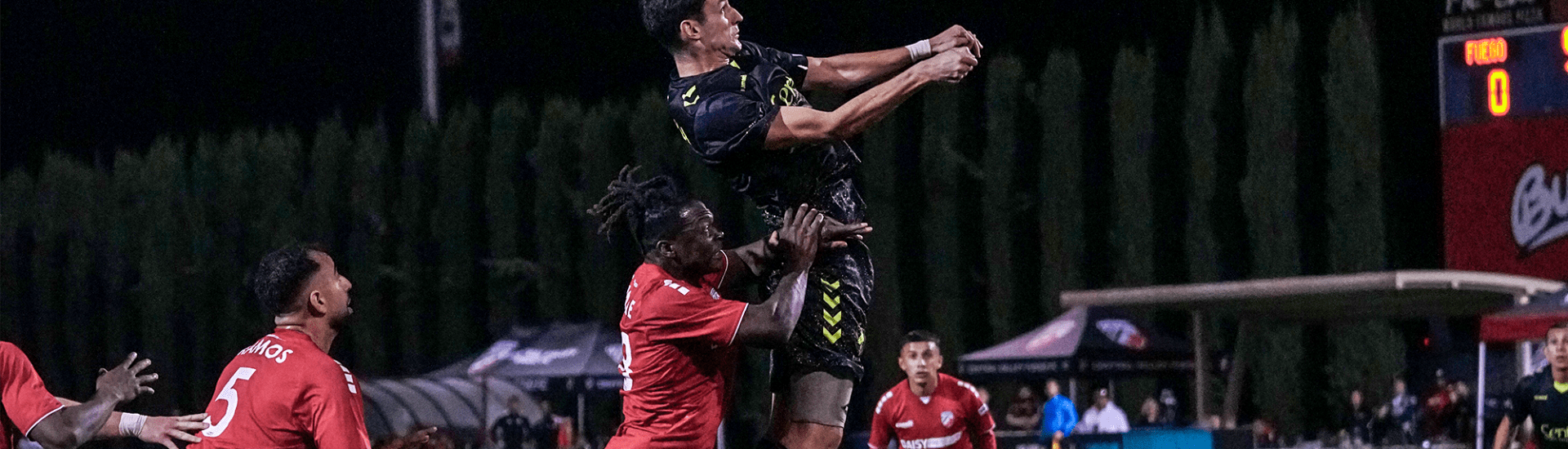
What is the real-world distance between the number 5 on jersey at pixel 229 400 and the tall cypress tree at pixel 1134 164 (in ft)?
96.5

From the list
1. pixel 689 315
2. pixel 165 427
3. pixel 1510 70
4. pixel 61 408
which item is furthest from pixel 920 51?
pixel 1510 70

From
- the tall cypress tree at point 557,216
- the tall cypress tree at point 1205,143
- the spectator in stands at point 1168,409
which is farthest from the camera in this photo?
the tall cypress tree at point 557,216

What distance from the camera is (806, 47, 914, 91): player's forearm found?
677 centimetres

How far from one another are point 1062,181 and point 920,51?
96.1 feet

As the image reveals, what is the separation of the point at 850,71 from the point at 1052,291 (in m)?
29.3

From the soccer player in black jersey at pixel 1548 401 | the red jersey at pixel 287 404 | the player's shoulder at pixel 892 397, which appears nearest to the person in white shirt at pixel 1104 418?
the player's shoulder at pixel 892 397

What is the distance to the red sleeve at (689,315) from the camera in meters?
6.31

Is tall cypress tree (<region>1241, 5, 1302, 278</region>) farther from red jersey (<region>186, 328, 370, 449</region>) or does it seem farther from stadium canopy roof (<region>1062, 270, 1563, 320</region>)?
red jersey (<region>186, 328, 370, 449</region>)

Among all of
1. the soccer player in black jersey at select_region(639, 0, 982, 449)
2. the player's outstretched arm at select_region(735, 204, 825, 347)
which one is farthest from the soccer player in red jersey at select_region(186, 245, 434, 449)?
the soccer player in black jersey at select_region(639, 0, 982, 449)

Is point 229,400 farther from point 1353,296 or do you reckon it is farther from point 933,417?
→ point 1353,296

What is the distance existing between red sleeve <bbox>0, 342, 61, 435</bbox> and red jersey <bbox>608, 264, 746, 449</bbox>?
7.04 ft

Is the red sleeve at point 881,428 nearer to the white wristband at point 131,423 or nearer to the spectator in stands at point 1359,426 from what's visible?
the white wristband at point 131,423

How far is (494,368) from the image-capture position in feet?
111

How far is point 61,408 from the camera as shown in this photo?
679 centimetres
